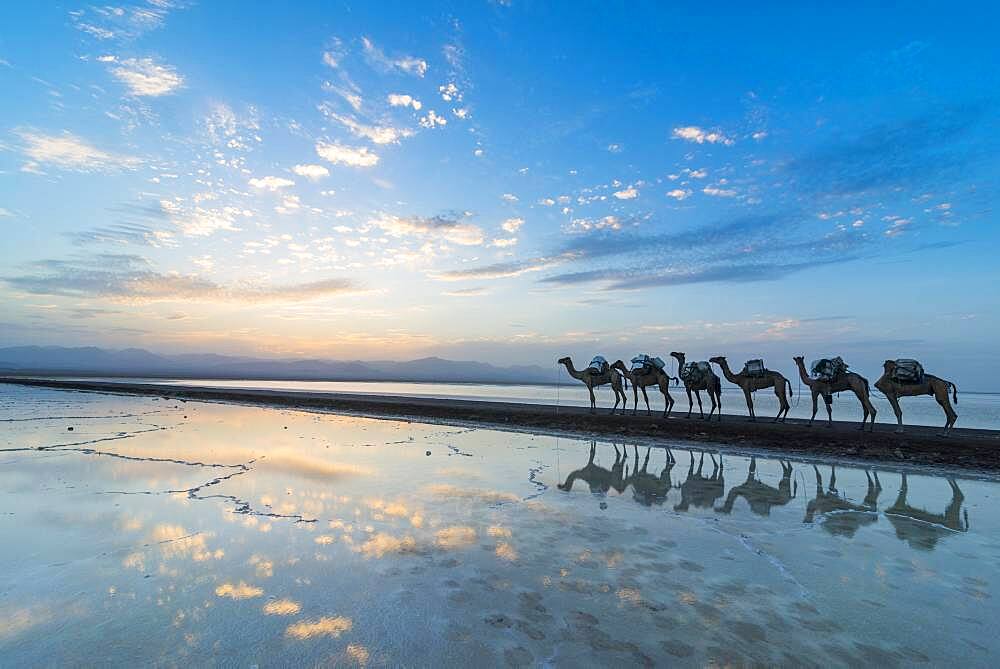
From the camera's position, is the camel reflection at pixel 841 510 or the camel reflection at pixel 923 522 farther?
the camel reflection at pixel 841 510

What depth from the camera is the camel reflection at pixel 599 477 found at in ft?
36.4

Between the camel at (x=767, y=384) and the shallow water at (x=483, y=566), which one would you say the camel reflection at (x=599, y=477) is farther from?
the camel at (x=767, y=384)

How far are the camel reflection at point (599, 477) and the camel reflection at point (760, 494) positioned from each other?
2.41 m

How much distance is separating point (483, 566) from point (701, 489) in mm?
7122

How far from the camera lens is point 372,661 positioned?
398 centimetres

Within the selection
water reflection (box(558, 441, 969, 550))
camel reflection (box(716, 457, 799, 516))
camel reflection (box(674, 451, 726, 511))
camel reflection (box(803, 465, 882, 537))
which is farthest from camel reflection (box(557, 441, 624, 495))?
camel reflection (box(803, 465, 882, 537))

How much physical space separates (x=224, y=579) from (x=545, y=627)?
391 centimetres

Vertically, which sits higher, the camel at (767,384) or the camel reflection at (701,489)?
the camel at (767,384)

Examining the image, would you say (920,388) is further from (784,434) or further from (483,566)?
(483,566)

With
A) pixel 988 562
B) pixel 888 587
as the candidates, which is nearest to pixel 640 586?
pixel 888 587

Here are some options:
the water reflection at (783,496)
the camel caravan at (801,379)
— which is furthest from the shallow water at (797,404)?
the water reflection at (783,496)

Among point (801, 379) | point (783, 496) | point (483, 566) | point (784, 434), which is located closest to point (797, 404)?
point (801, 379)

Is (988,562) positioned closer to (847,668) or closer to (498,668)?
(847,668)

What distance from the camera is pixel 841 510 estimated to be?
949 centimetres
